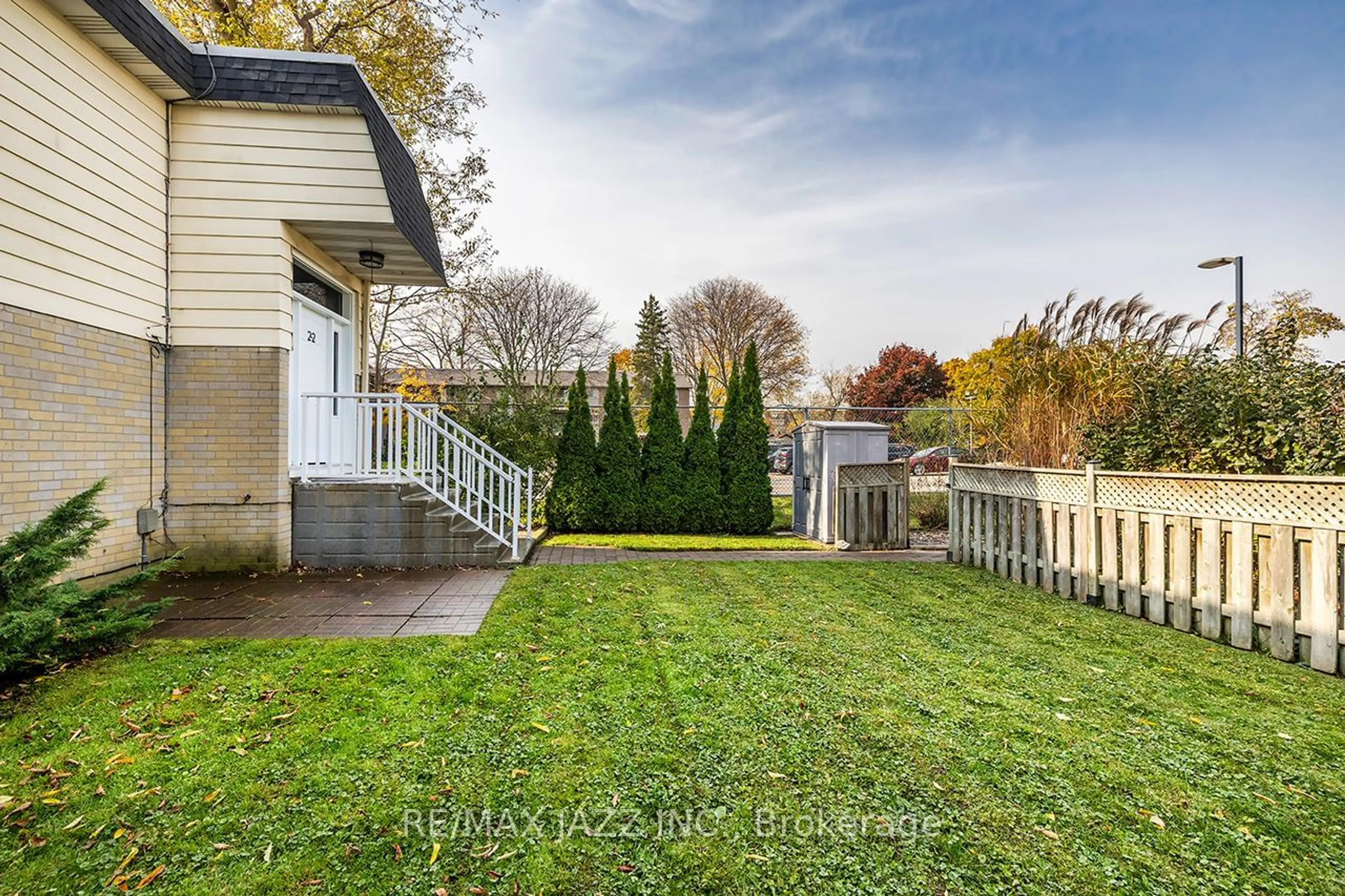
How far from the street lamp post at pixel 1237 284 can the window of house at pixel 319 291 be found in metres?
11.7

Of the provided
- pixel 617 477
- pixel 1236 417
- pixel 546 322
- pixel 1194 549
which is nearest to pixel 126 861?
pixel 1194 549

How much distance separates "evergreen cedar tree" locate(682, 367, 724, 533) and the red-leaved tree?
2437 cm

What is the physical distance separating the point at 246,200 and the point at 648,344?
30.2 meters

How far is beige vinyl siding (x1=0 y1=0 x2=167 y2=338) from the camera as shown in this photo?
14.9 feet

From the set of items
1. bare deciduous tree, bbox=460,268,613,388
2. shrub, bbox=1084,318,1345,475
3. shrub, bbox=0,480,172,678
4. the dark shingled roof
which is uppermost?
bare deciduous tree, bbox=460,268,613,388

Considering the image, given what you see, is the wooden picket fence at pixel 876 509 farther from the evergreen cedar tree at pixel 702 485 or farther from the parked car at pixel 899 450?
the parked car at pixel 899 450

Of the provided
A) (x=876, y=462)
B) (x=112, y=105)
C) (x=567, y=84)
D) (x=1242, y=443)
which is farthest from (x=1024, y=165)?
(x=112, y=105)

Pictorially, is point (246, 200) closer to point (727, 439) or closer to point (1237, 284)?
point (727, 439)

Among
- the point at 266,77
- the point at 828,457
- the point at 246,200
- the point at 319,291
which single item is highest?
the point at 266,77

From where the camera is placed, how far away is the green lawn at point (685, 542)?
8.61 m

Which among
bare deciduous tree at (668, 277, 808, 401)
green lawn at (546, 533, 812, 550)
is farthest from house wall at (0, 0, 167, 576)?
bare deciduous tree at (668, 277, 808, 401)

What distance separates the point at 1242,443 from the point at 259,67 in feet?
32.0

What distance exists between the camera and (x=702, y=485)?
419 inches

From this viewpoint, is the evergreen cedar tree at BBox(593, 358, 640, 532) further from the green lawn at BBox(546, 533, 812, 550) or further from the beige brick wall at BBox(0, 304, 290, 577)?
the beige brick wall at BBox(0, 304, 290, 577)
